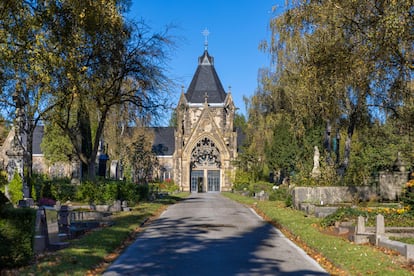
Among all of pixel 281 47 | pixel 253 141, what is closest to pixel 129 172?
pixel 253 141

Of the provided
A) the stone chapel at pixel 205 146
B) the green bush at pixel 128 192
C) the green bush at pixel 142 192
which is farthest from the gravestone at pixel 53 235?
the stone chapel at pixel 205 146

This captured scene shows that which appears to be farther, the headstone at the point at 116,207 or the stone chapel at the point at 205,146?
the stone chapel at the point at 205,146

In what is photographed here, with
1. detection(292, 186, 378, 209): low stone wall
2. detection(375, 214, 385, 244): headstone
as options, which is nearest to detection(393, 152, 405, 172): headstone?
detection(292, 186, 378, 209): low stone wall

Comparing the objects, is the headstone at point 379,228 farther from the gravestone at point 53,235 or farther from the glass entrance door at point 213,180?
the glass entrance door at point 213,180

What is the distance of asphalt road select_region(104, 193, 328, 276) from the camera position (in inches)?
383

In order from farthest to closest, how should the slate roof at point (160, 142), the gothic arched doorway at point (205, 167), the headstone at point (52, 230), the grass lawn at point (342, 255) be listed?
the slate roof at point (160, 142)
the gothic arched doorway at point (205, 167)
the headstone at point (52, 230)
the grass lawn at point (342, 255)

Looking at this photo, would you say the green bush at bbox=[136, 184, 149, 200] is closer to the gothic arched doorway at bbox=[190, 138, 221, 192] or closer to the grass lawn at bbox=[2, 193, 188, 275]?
the grass lawn at bbox=[2, 193, 188, 275]

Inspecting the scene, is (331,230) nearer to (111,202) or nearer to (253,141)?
(111,202)

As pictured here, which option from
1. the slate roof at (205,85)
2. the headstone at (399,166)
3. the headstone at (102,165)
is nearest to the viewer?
the headstone at (399,166)

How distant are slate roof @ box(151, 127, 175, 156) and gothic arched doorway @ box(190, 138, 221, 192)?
974 cm

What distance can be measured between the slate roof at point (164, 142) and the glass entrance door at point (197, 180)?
9.80 meters

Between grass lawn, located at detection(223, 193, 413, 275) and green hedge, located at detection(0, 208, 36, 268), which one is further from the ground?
green hedge, located at detection(0, 208, 36, 268)

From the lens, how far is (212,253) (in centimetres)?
1173

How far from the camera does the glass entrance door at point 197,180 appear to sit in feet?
218
